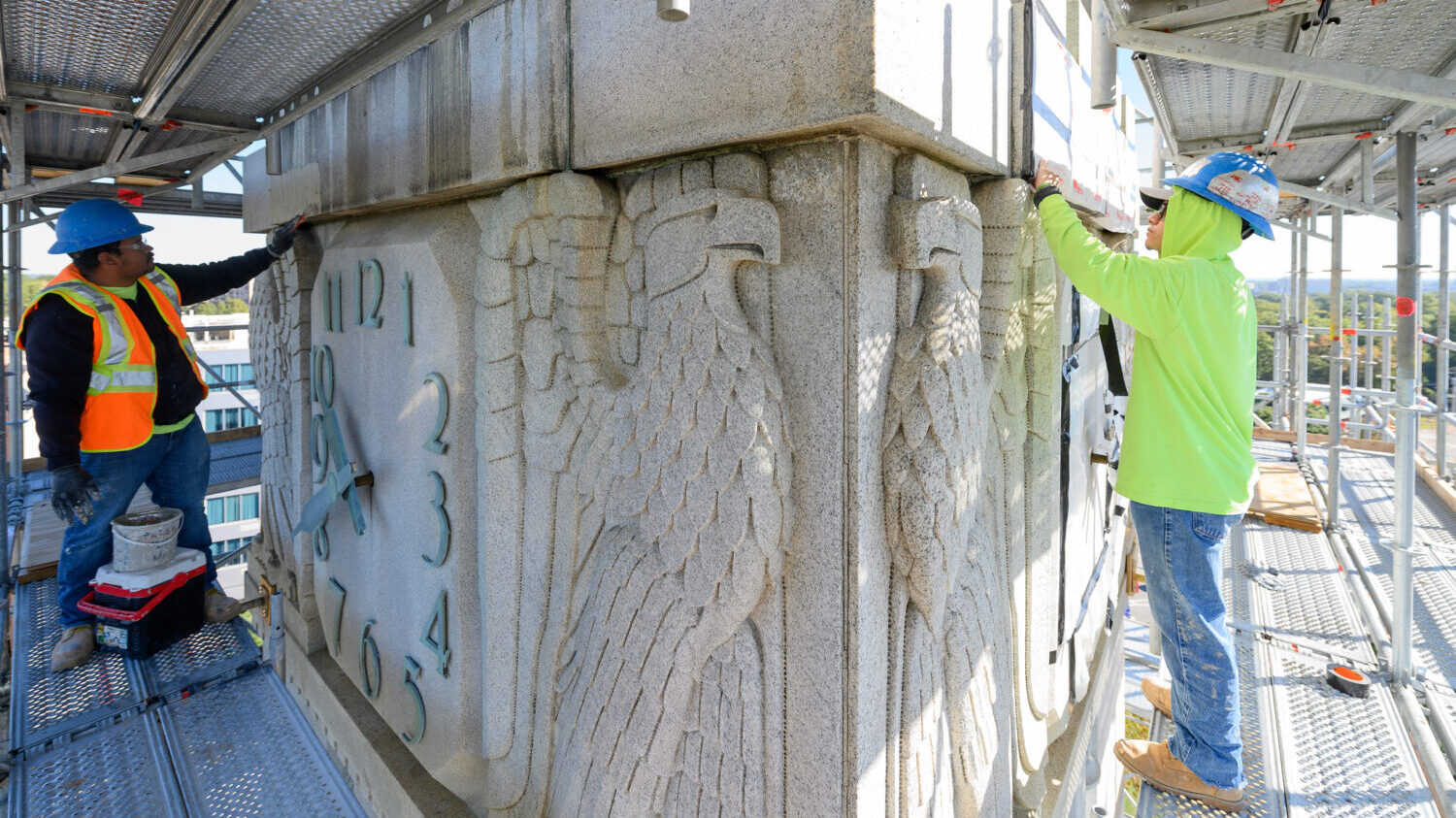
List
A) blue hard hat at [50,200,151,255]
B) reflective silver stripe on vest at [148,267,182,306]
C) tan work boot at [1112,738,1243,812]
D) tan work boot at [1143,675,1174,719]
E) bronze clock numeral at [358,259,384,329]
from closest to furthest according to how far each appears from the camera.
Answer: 1. tan work boot at [1112,738,1243,812]
2. bronze clock numeral at [358,259,384,329]
3. blue hard hat at [50,200,151,255]
4. tan work boot at [1143,675,1174,719]
5. reflective silver stripe on vest at [148,267,182,306]

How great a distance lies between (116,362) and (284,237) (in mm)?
894

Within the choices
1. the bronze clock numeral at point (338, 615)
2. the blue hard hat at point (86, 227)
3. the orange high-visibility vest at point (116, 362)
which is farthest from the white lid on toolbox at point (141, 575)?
the blue hard hat at point (86, 227)

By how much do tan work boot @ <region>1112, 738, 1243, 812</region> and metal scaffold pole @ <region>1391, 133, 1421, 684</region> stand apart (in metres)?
2.01

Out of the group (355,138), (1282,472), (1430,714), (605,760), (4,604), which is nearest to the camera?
(605,760)

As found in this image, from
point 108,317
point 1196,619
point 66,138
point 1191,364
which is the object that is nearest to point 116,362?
point 108,317

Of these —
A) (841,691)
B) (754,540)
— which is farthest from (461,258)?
(841,691)

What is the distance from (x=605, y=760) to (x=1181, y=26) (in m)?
3.39

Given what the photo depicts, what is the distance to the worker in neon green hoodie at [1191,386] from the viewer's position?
6.61 ft

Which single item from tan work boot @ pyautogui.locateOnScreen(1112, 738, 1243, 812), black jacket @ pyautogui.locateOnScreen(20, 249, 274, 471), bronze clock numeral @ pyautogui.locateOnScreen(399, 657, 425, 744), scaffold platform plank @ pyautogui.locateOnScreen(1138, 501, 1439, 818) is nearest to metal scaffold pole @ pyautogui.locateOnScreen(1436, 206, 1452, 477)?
scaffold platform plank @ pyautogui.locateOnScreen(1138, 501, 1439, 818)

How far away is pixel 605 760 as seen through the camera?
1.85 metres

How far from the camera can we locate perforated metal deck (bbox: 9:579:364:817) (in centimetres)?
268

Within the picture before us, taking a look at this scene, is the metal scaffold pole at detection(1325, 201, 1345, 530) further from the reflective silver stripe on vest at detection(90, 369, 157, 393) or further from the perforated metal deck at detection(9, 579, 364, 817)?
the reflective silver stripe on vest at detection(90, 369, 157, 393)

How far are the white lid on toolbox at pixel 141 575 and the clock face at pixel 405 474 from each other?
90 cm

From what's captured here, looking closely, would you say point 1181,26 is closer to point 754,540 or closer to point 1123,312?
point 1123,312
